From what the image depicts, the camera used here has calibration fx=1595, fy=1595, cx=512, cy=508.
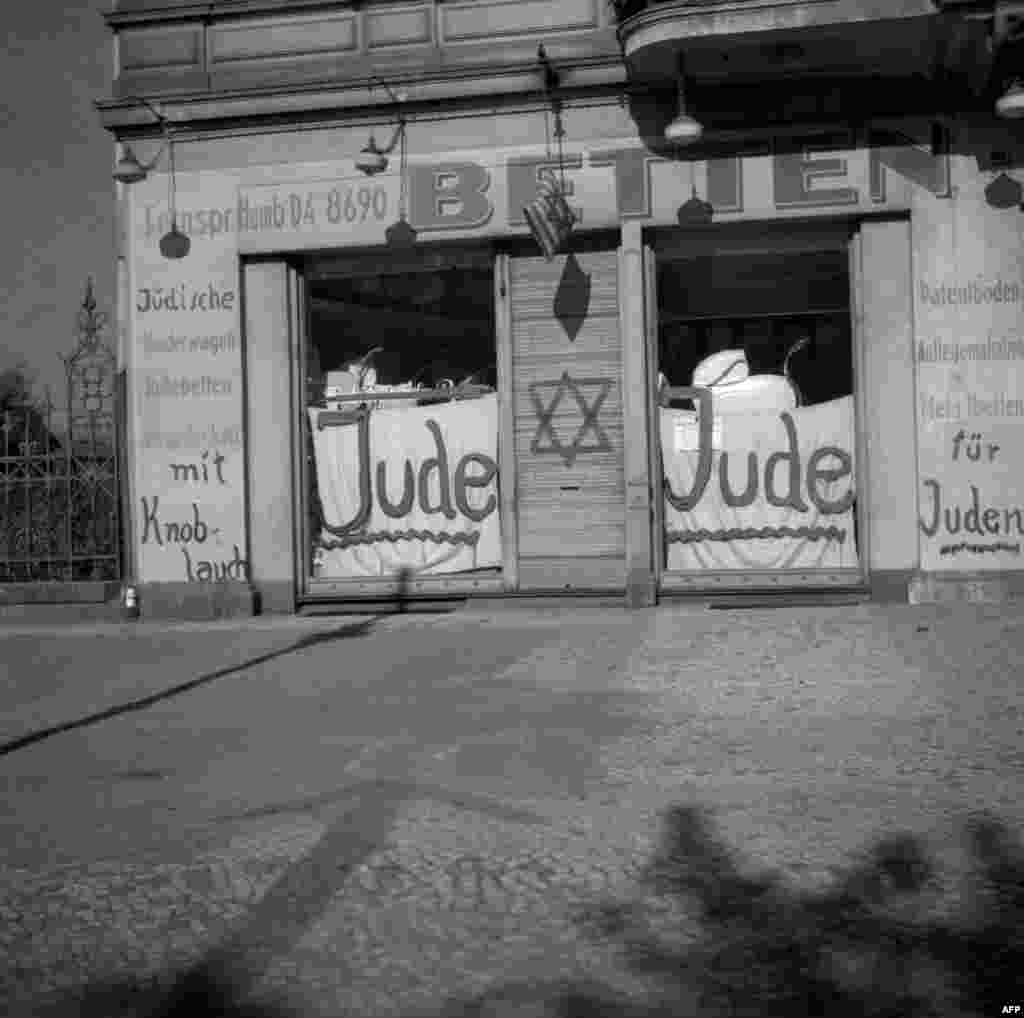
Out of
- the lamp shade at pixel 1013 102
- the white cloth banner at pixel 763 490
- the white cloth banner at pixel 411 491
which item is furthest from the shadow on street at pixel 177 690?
the lamp shade at pixel 1013 102

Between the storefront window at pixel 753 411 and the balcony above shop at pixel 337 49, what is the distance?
2.05m

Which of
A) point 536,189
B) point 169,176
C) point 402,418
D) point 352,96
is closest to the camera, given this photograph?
point 536,189

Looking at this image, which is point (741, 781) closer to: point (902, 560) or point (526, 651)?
point (526, 651)

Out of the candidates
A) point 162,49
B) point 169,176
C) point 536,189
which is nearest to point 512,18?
point 536,189

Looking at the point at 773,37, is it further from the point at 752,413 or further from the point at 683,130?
the point at 752,413

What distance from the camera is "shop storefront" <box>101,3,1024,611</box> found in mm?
12664

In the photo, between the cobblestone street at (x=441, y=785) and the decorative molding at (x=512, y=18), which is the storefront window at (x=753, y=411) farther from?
the decorative molding at (x=512, y=18)

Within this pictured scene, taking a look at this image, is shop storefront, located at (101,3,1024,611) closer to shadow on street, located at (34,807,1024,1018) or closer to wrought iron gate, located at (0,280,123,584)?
wrought iron gate, located at (0,280,123,584)

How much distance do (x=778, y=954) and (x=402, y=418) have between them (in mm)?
9902

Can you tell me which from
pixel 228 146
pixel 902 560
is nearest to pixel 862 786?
pixel 902 560

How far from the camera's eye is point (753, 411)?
13.5 meters

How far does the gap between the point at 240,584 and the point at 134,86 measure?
448 cm

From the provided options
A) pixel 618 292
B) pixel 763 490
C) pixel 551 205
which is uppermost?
pixel 551 205

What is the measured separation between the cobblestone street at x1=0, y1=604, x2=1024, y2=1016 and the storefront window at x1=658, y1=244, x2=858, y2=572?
1.81 m
